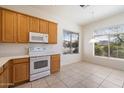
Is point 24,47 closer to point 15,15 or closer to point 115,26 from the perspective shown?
point 15,15

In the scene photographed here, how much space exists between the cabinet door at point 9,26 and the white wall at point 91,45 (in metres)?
4.72

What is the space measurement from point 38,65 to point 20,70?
0.65 metres

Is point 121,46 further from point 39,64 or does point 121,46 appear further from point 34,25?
point 34,25

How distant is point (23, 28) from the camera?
3121 mm

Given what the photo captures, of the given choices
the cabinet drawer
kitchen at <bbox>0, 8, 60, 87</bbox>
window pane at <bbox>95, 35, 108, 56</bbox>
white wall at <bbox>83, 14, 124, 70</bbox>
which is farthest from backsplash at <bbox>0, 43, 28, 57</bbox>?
white wall at <bbox>83, 14, 124, 70</bbox>

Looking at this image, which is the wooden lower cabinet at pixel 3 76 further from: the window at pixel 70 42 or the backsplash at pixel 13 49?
the window at pixel 70 42

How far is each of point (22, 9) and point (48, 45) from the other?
187 centimetres

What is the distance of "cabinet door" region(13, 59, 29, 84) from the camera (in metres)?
2.65

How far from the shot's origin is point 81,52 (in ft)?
21.9

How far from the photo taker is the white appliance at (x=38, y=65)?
3055mm

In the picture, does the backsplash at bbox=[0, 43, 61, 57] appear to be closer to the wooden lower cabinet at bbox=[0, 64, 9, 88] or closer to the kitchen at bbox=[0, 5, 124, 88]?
the kitchen at bbox=[0, 5, 124, 88]

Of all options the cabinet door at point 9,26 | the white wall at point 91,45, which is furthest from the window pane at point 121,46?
the cabinet door at point 9,26

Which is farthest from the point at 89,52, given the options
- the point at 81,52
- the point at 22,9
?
the point at 22,9
